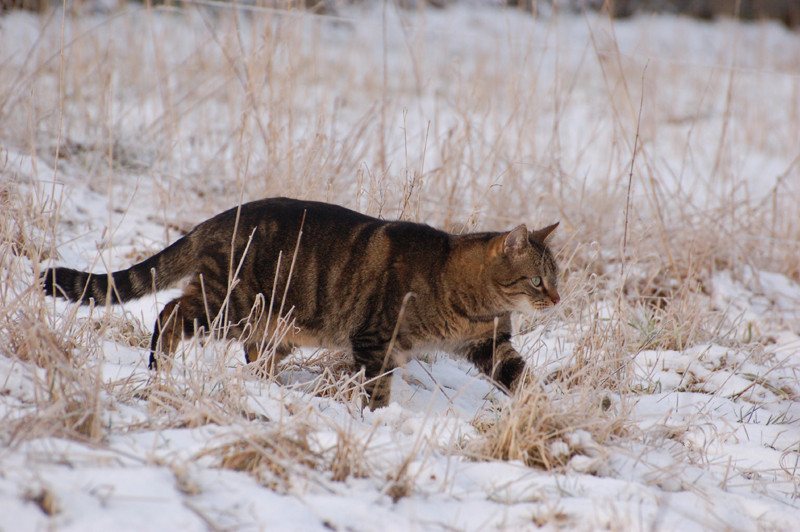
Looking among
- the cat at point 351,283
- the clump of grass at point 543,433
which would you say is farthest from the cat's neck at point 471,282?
the clump of grass at point 543,433

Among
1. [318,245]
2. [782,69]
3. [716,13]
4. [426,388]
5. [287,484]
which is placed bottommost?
[426,388]

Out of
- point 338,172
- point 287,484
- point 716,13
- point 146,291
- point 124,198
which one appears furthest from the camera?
point 716,13

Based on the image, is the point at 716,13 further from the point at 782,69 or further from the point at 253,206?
the point at 253,206

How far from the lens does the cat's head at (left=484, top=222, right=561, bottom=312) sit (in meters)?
2.51

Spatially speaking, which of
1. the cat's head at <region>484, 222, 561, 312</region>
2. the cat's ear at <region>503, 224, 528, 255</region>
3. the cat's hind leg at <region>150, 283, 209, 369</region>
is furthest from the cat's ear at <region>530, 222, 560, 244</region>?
the cat's hind leg at <region>150, 283, 209, 369</region>

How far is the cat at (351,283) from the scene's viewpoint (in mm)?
2375

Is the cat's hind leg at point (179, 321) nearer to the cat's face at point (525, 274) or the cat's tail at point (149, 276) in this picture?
the cat's tail at point (149, 276)

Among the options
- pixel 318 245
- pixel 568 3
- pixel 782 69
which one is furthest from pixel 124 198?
pixel 568 3

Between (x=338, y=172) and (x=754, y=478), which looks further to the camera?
(x=338, y=172)

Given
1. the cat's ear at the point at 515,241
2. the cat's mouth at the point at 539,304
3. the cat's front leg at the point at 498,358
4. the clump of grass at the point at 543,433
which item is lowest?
the cat's front leg at the point at 498,358

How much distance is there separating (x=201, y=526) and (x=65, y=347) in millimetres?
932

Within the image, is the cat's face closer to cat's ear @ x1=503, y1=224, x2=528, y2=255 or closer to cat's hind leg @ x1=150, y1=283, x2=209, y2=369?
cat's ear @ x1=503, y1=224, x2=528, y2=255

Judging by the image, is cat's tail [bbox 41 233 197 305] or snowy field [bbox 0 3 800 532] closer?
snowy field [bbox 0 3 800 532]

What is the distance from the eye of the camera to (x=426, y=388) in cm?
263
